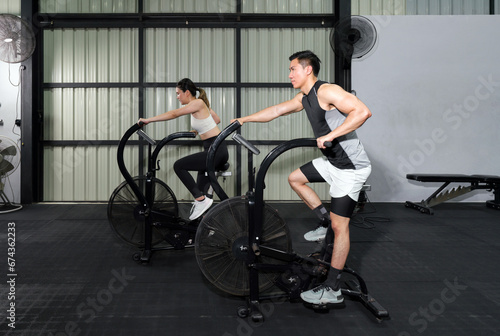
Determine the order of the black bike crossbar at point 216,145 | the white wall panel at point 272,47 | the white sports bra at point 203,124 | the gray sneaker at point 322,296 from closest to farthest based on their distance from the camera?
the gray sneaker at point 322,296 → the black bike crossbar at point 216,145 → the white sports bra at point 203,124 → the white wall panel at point 272,47

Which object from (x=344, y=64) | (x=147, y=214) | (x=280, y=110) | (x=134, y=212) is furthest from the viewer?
(x=344, y=64)

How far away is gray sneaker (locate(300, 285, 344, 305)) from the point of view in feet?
7.88

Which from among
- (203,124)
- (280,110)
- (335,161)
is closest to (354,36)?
(203,124)

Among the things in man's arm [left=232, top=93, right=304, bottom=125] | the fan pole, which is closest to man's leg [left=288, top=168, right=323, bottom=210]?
man's arm [left=232, top=93, right=304, bottom=125]

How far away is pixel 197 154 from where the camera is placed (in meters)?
3.67

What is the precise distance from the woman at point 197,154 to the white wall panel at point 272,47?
2.98 metres

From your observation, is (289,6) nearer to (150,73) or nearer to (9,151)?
(150,73)

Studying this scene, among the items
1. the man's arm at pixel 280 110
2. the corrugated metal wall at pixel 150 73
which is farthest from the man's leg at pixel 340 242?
the corrugated metal wall at pixel 150 73

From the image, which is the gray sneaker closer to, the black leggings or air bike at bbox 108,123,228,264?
air bike at bbox 108,123,228,264

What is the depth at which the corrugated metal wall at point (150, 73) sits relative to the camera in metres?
6.58

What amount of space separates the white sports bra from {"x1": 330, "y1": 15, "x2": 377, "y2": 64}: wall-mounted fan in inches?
108

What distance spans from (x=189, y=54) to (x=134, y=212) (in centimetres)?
382

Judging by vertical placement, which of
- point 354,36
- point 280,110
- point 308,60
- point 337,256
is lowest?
point 337,256

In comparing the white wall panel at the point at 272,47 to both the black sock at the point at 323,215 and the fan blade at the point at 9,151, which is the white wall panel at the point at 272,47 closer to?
A: the fan blade at the point at 9,151
